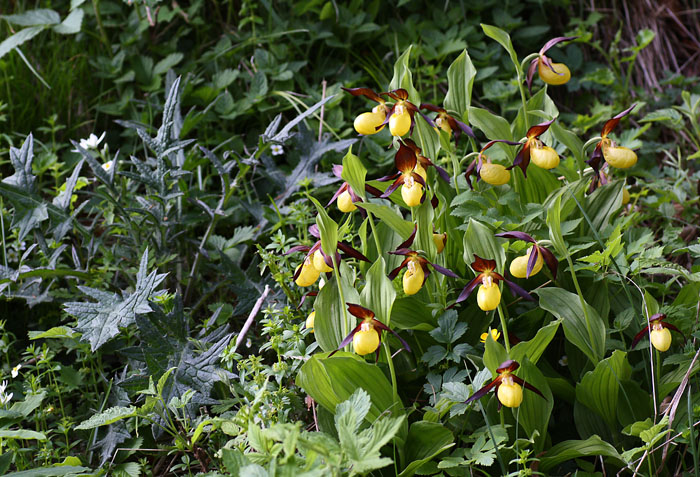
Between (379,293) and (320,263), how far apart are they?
0.39 ft

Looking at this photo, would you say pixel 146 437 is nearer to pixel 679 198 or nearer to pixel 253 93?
pixel 253 93

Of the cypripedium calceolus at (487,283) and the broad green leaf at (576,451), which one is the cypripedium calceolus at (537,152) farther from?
the broad green leaf at (576,451)

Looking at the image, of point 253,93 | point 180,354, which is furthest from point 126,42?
point 180,354

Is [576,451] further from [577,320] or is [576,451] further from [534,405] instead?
[577,320]

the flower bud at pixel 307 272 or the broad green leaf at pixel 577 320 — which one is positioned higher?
the flower bud at pixel 307 272

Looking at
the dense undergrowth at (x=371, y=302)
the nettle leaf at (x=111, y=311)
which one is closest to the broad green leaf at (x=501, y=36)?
the dense undergrowth at (x=371, y=302)

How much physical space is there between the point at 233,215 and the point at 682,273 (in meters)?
1.30

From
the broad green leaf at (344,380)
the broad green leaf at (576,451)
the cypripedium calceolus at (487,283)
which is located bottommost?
the broad green leaf at (576,451)

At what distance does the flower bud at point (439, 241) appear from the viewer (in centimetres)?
117

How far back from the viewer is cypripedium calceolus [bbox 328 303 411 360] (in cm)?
95

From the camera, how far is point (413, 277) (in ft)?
3.47

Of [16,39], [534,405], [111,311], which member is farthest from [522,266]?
[16,39]

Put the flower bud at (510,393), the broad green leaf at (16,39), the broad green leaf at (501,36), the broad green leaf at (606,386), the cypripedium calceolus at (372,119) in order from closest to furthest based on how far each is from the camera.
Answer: the flower bud at (510,393)
the broad green leaf at (606,386)
the cypripedium calceolus at (372,119)
the broad green leaf at (501,36)
the broad green leaf at (16,39)

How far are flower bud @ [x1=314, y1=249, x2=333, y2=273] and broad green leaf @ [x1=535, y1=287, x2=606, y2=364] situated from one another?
0.38 metres
